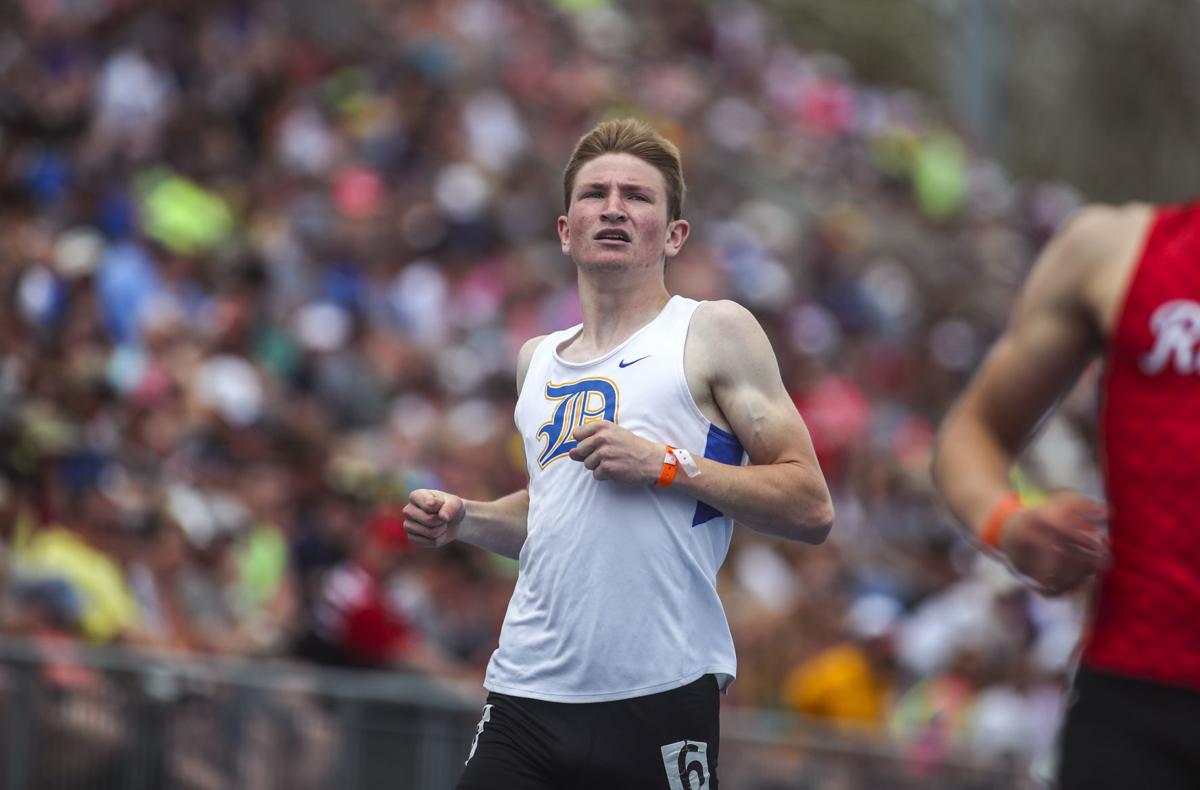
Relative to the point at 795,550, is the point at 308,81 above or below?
above

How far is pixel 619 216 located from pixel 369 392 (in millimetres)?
8115

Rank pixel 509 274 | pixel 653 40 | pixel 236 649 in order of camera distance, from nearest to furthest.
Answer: pixel 236 649, pixel 509 274, pixel 653 40

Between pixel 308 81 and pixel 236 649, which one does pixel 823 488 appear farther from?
pixel 308 81

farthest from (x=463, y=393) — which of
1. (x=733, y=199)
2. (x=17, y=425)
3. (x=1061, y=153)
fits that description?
(x=1061, y=153)

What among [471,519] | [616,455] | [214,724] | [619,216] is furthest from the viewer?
[214,724]

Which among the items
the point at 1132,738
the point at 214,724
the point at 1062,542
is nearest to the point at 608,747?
the point at 1132,738

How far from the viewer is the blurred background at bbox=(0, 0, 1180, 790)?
9297 mm

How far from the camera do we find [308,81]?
1606 cm

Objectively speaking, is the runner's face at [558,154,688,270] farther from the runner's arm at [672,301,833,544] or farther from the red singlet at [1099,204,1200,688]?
the red singlet at [1099,204,1200,688]

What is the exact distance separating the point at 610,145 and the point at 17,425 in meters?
6.01

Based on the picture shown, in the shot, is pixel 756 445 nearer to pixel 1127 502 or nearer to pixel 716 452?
pixel 716 452

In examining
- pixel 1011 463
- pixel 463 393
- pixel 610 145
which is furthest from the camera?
pixel 463 393

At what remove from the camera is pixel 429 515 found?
4711 mm

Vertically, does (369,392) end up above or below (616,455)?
above
